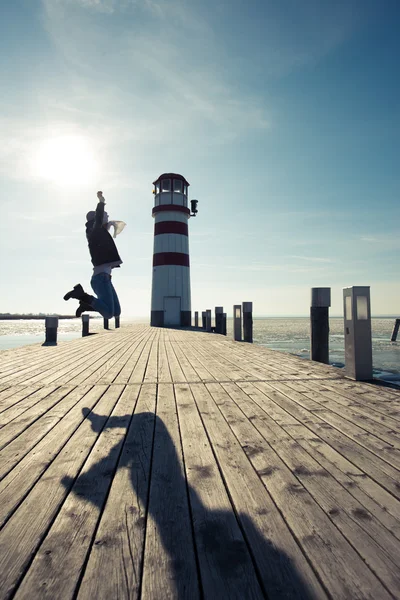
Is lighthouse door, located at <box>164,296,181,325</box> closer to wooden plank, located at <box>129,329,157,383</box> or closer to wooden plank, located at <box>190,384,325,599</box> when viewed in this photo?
wooden plank, located at <box>129,329,157,383</box>

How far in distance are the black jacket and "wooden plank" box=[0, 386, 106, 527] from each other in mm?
2460

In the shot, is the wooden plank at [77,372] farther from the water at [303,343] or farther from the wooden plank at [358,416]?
the water at [303,343]

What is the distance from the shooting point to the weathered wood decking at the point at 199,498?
125 centimetres

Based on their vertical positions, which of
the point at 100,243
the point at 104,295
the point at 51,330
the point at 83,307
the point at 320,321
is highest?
the point at 100,243

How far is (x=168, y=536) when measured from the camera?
4.84 ft

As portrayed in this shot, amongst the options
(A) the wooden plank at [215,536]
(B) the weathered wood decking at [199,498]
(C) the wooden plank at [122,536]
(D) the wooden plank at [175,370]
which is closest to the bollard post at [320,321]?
(D) the wooden plank at [175,370]

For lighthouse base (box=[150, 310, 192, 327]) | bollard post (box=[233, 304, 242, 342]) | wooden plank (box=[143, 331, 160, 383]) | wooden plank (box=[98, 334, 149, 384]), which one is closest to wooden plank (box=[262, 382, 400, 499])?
wooden plank (box=[143, 331, 160, 383])

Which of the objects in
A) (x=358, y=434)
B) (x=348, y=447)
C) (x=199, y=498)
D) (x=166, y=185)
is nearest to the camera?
(x=199, y=498)

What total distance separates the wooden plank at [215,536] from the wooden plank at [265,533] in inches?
1.5

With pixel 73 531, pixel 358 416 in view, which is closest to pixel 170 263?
pixel 358 416

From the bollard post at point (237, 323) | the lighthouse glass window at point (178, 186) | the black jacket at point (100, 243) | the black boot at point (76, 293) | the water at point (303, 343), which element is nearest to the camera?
the black jacket at point (100, 243)

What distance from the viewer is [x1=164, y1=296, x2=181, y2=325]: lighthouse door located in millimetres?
23672

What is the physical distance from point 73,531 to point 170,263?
73.3 ft

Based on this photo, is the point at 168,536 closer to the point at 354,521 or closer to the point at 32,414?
the point at 354,521
